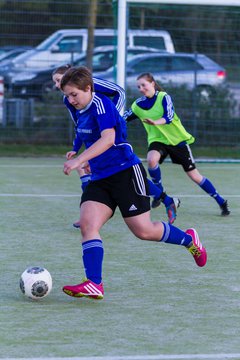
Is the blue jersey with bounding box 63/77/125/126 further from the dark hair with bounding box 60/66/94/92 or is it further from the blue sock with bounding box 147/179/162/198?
the blue sock with bounding box 147/179/162/198

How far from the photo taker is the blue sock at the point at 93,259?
5.53m

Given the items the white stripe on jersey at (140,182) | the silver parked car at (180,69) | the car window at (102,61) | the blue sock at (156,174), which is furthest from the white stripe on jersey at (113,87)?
the car window at (102,61)

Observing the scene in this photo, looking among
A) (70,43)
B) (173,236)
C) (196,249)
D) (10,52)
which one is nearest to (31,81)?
(10,52)

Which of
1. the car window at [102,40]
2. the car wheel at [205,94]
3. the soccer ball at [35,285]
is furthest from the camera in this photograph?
the car window at [102,40]

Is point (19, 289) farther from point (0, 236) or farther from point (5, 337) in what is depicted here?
point (0, 236)

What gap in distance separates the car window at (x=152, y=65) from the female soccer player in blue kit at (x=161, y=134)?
21.3ft

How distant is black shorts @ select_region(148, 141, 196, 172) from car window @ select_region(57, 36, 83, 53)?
8.00 m

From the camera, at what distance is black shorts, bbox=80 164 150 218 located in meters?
5.71

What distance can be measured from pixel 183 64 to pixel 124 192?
1078 cm

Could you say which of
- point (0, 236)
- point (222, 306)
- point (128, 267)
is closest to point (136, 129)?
point (0, 236)

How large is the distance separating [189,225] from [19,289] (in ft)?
10.4

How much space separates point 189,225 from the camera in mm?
8789

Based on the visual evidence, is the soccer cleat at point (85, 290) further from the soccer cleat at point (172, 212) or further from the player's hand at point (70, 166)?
the soccer cleat at point (172, 212)

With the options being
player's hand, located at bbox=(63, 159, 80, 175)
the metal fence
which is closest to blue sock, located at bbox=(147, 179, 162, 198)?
player's hand, located at bbox=(63, 159, 80, 175)
